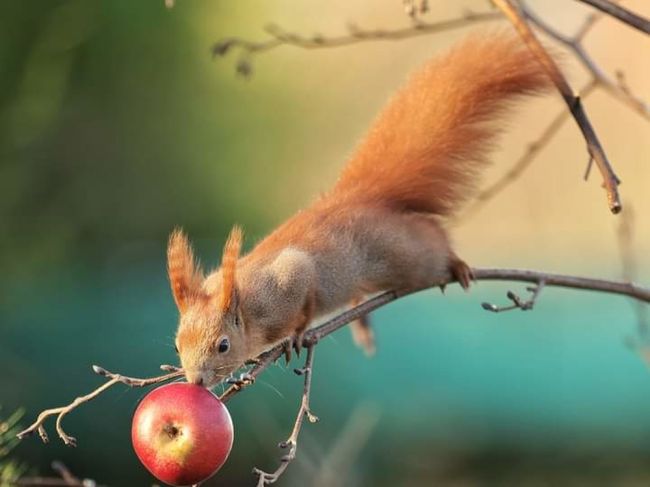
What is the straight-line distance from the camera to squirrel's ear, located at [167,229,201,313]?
51.6 inches

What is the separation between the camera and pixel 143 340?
2709mm

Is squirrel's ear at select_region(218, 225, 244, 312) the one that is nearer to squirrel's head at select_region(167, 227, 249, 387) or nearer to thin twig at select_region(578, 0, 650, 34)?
squirrel's head at select_region(167, 227, 249, 387)

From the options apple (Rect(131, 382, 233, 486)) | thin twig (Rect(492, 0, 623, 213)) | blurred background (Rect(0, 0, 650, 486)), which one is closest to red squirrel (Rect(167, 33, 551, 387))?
apple (Rect(131, 382, 233, 486))

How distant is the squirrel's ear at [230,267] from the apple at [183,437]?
12.8 inches

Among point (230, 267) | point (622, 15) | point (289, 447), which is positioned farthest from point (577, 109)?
point (230, 267)

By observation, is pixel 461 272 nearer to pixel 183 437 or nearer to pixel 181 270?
pixel 181 270

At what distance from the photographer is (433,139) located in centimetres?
170

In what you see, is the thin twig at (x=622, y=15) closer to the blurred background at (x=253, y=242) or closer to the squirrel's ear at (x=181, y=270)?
the squirrel's ear at (x=181, y=270)

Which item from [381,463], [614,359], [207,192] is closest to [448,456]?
[381,463]

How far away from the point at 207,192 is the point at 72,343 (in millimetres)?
645

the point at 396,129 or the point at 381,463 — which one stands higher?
the point at 396,129

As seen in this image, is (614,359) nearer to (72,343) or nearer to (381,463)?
(381,463)

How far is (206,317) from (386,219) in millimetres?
432

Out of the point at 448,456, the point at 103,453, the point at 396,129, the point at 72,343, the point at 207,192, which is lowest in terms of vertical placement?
the point at 448,456
